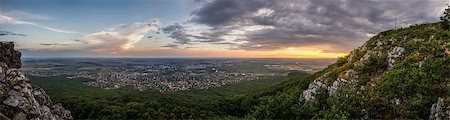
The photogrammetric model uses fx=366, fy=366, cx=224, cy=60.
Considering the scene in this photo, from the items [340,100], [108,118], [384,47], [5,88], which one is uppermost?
[384,47]

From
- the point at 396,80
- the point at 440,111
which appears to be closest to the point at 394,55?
the point at 396,80

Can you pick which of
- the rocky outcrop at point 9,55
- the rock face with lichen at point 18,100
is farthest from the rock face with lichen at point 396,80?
the rocky outcrop at point 9,55

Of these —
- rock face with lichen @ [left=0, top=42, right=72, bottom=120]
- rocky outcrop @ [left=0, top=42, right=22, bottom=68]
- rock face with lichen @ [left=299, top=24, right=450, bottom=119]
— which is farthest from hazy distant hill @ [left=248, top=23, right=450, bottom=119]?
rocky outcrop @ [left=0, top=42, right=22, bottom=68]

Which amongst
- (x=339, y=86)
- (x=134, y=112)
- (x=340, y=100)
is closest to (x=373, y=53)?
(x=339, y=86)

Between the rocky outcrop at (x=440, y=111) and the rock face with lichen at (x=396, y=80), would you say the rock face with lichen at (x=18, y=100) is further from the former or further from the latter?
the rocky outcrop at (x=440, y=111)

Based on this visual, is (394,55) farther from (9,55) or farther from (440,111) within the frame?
(9,55)

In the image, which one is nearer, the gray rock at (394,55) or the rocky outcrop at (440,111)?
the rocky outcrop at (440,111)

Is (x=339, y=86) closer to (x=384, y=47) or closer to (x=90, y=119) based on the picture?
(x=384, y=47)

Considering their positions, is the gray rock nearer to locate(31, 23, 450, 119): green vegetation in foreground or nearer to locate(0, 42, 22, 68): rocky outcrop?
locate(31, 23, 450, 119): green vegetation in foreground
